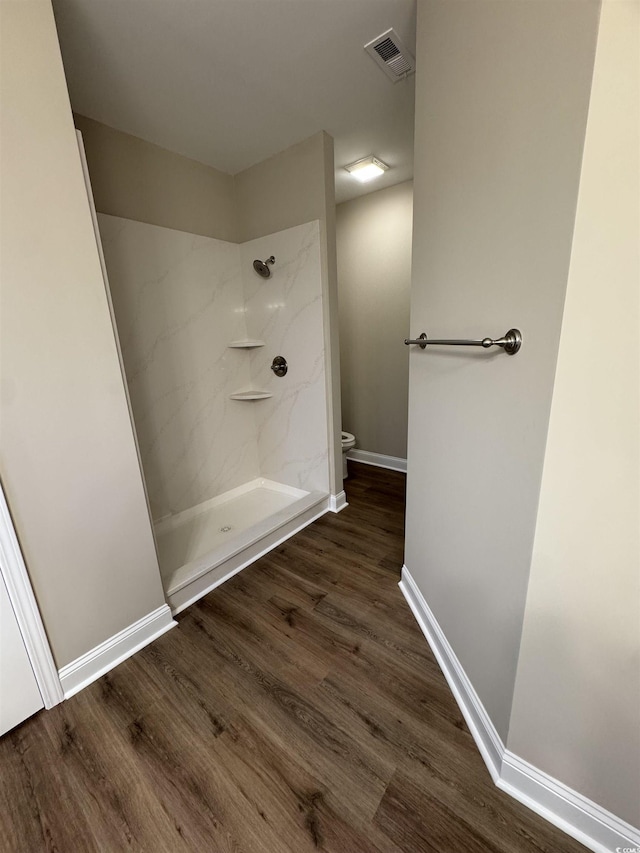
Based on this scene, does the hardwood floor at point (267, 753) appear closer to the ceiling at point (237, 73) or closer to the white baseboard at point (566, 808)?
the white baseboard at point (566, 808)

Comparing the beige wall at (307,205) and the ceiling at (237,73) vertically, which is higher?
the ceiling at (237,73)

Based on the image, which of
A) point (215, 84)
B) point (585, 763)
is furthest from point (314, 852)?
point (215, 84)

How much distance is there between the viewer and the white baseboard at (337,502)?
2.48 m

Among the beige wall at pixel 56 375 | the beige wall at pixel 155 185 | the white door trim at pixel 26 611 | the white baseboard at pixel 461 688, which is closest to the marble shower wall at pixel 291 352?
the beige wall at pixel 155 185

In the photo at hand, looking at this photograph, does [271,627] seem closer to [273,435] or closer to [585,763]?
[585,763]

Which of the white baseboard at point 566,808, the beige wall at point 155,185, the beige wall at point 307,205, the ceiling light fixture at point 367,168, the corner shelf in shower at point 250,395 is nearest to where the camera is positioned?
the white baseboard at point 566,808

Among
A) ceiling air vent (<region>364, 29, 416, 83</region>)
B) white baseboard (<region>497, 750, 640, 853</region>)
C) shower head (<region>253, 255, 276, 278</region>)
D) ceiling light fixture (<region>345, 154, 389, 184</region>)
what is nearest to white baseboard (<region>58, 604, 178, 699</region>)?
white baseboard (<region>497, 750, 640, 853</region>)

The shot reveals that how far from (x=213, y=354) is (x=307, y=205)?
115 centimetres

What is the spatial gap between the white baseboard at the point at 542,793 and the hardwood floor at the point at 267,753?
32 mm

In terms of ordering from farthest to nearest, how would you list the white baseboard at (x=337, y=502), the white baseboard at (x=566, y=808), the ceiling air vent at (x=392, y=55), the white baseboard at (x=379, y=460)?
1. the white baseboard at (x=379, y=460)
2. the white baseboard at (x=337, y=502)
3. the ceiling air vent at (x=392, y=55)
4. the white baseboard at (x=566, y=808)

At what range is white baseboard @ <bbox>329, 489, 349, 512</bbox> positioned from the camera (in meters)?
2.48

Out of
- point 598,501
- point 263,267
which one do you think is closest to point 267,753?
point 598,501

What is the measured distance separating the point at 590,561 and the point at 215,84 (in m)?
2.32

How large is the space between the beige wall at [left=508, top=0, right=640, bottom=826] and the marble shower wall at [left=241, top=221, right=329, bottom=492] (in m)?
1.66
